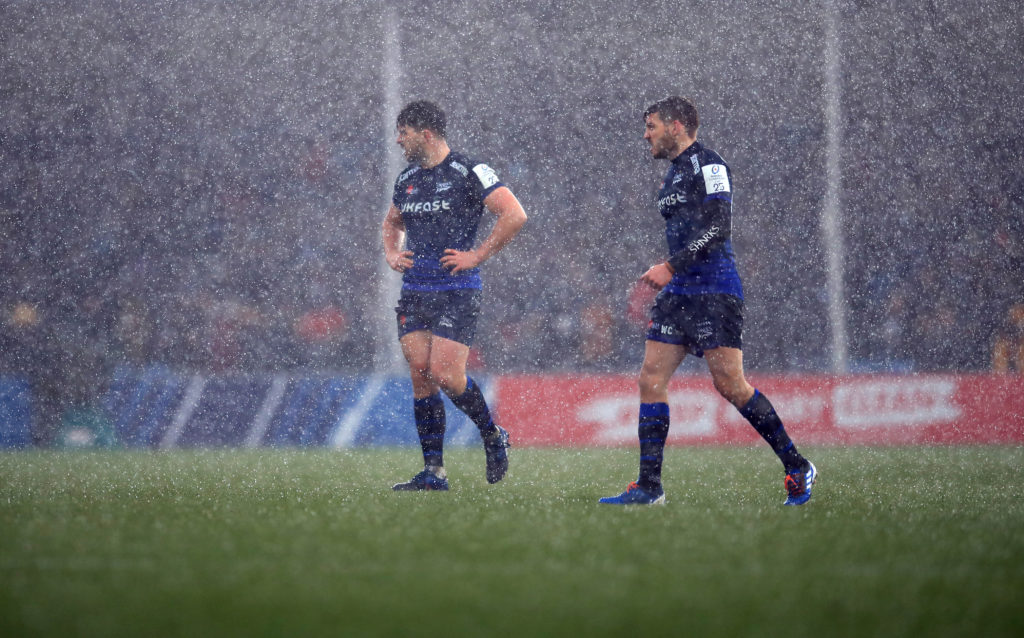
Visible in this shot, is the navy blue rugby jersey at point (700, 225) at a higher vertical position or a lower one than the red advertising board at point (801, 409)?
higher

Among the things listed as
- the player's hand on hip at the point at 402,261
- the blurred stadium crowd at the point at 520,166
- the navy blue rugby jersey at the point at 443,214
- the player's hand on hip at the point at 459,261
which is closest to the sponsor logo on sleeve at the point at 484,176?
the navy blue rugby jersey at the point at 443,214

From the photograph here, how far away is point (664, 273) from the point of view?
506 cm

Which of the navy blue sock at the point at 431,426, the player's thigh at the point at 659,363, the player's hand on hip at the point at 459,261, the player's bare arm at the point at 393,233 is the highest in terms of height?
the player's bare arm at the point at 393,233

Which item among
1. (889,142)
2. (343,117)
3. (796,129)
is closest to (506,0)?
(343,117)

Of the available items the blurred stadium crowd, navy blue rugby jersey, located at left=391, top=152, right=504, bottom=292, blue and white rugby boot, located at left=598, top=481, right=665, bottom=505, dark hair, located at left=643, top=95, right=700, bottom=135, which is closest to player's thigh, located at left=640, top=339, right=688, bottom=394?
blue and white rugby boot, located at left=598, top=481, right=665, bottom=505

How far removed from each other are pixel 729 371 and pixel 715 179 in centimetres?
90

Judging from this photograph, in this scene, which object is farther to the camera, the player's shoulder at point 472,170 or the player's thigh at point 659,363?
the player's shoulder at point 472,170

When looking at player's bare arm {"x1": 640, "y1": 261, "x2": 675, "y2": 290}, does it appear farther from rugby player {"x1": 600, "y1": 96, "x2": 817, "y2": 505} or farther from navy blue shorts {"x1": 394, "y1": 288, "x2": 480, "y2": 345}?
navy blue shorts {"x1": 394, "y1": 288, "x2": 480, "y2": 345}

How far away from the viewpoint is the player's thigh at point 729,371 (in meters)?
5.14

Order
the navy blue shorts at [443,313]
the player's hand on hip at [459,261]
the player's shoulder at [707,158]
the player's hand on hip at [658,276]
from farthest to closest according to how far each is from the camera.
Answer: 1. the navy blue shorts at [443,313]
2. the player's hand on hip at [459,261]
3. the player's shoulder at [707,158]
4. the player's hand on hip at [658,276]

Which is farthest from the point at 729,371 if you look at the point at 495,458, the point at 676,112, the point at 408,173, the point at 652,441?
the point at 408,173

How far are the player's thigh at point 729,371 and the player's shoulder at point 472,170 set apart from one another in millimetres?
1583

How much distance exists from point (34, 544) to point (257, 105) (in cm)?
1678

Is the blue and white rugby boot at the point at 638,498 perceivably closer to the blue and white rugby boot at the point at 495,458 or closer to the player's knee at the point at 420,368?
the blue and white rugby boot at the point at 495,458
